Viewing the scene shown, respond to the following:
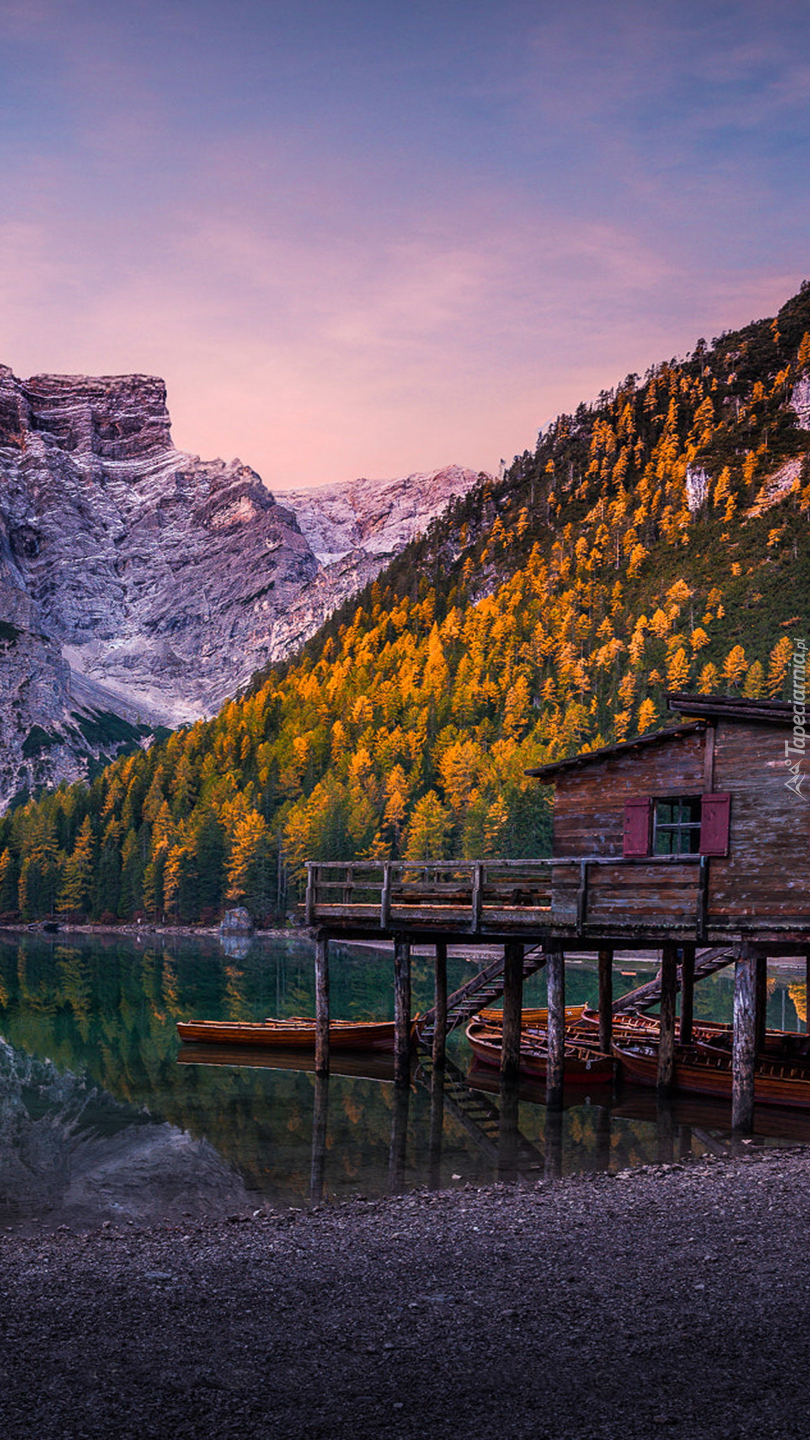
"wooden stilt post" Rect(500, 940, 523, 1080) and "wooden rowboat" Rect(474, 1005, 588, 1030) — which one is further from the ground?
"wooden stilt post" Rect(500, 940, 523, 1080)

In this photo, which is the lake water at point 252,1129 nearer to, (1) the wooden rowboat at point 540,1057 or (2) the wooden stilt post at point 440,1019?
(2) the wooden stilt post at point 440,1019

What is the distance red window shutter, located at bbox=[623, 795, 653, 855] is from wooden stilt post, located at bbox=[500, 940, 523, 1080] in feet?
26.5

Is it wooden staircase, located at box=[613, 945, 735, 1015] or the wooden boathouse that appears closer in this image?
the wooden boathouse

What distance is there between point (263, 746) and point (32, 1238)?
140259 millimetres

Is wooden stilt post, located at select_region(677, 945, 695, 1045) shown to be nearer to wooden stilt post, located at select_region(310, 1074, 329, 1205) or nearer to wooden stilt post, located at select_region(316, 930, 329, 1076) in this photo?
wooden stilt post, located at select_region(316, 930, 329, 1076)

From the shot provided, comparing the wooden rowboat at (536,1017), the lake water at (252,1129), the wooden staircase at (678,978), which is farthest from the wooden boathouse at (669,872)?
the wooden rowboat at (536,1017)

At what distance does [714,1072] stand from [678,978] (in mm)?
8535

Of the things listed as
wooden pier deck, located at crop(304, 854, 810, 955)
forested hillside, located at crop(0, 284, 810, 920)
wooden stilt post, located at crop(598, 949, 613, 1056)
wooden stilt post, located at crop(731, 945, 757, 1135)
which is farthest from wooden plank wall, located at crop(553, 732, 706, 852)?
forested hillside, located at crop(0, 284, 810, 920)

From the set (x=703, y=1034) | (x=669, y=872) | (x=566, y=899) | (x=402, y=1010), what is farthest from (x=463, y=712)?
(x=669, y=872)

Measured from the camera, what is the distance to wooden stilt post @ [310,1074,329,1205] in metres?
23.0

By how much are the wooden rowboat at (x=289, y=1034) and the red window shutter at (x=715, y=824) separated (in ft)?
58.2

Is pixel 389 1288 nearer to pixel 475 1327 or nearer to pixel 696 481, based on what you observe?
pixel 475 1327

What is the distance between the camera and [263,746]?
519 feet

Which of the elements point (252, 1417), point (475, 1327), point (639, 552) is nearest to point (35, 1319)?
point (252, 1417)
